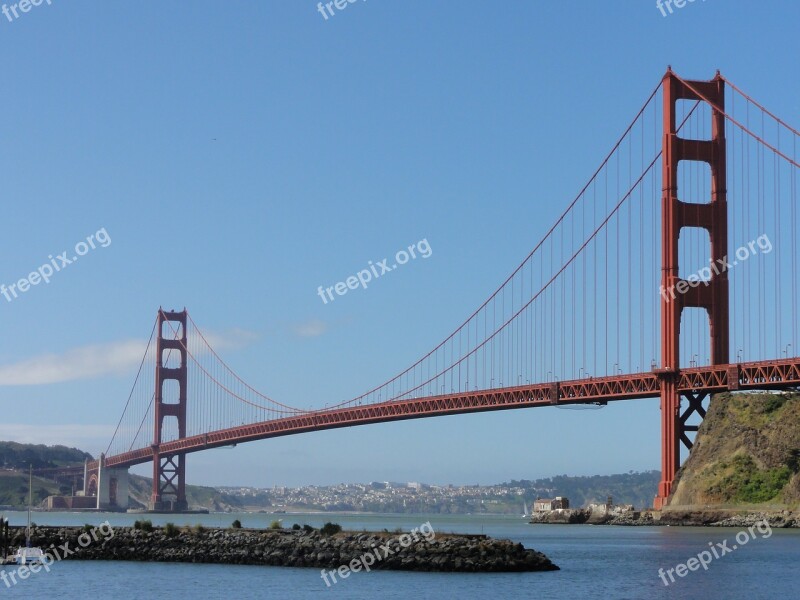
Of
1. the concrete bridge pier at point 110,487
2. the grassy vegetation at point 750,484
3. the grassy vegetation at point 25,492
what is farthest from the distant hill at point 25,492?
the grassy vegetation at point 750,484

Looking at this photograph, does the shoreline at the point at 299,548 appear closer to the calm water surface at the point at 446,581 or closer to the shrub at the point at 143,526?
the shrub at the point at 143,526

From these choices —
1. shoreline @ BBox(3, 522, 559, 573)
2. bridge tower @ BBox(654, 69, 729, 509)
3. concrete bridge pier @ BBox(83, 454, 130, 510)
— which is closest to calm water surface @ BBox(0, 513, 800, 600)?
shoreline @ BBox(3, 522, 559, 573)

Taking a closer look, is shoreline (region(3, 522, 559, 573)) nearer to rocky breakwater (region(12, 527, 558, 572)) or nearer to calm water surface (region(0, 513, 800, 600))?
rocky breakwater (region(12, 527, 558, 572))

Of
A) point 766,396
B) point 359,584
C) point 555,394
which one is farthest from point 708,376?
point 359,584

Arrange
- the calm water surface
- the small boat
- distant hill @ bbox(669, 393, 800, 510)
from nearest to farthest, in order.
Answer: the calm water surface, the small boat, distant hill @ bbox(669, 393, 800, 510)

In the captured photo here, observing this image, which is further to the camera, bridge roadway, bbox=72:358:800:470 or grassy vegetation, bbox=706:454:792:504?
grassy vegetation, bbox=706:454:792:504

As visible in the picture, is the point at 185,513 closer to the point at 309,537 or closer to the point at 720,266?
the point at 720,266
